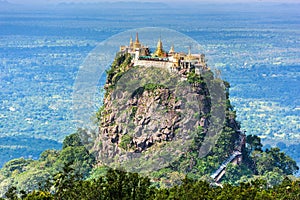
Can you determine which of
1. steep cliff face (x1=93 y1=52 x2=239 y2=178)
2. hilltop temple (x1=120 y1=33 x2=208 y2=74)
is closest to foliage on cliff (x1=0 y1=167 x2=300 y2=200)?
steep cliff face (x1=93 y1=52 x2=239 y2=178)

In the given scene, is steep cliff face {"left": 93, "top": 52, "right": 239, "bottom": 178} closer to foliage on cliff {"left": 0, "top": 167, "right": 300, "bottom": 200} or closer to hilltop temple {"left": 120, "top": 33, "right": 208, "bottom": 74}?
hilltop temple {"left": 120, "top": 33, "right": 208, "bottom": 74}

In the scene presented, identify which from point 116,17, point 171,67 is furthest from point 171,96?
point 116,17

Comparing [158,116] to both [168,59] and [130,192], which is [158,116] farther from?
[130,192]

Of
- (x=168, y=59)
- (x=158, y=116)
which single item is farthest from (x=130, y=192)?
(x=168, y=59)

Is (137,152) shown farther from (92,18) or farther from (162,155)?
(92,18)

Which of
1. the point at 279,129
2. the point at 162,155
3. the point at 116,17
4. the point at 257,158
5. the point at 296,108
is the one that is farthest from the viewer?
the point at 116,17

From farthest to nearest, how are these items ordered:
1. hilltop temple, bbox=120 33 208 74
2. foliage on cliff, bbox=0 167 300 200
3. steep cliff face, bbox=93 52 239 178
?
hilltop temple, bbox=120 33 208 74
steep cliff face, bbox=93 52 239 178
foliage on cliff, bbox=0 167 300 200
